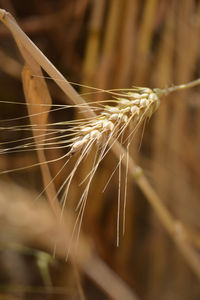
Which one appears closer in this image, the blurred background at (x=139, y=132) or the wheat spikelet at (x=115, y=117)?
the wheat spikelet at (x=115, y=117)

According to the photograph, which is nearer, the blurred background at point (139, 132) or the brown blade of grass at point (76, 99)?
the brown blade of grass at point (76, 99)

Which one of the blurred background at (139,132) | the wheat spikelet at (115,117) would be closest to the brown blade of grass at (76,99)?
the wheat spikelet at (115,117)

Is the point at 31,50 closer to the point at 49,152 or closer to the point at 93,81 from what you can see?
the point at 93,81

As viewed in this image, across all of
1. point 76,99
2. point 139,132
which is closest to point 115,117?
point 76,99

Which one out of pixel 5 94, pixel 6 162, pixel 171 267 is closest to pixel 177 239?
pixel 171 267

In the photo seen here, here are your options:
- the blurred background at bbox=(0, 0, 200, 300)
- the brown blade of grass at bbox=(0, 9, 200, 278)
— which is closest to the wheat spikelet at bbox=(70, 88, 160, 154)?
the brown blade of grass at bbox=(0, 9, 200, 278)

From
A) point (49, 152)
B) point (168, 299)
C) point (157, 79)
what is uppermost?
point (157, 79)

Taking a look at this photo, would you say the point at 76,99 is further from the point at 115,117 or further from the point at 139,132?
the point at 139,132

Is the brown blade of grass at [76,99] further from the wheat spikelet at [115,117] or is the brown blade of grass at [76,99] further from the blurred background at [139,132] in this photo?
the blurred background at [139,132]
